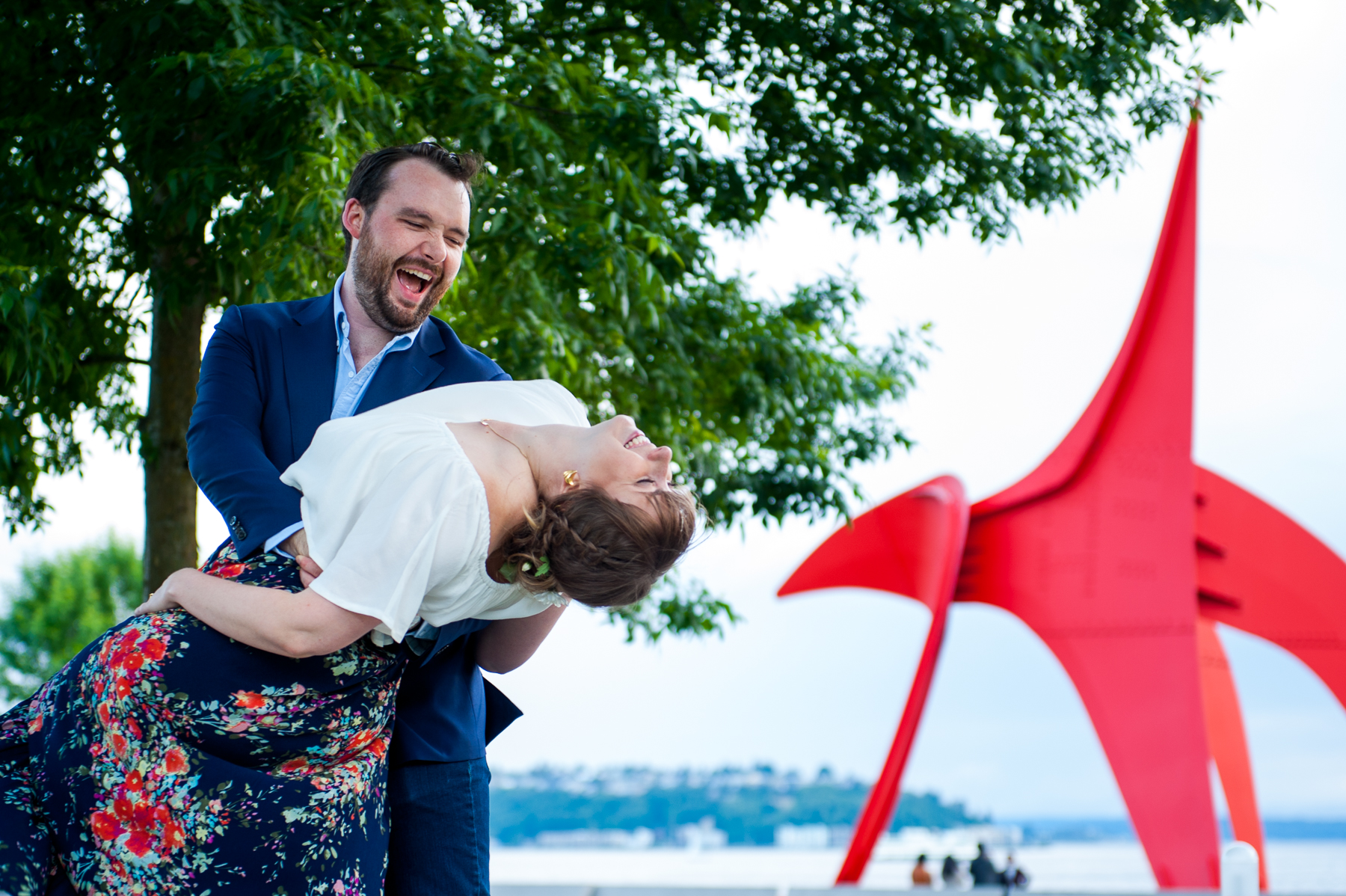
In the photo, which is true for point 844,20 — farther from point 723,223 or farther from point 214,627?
point 214,627

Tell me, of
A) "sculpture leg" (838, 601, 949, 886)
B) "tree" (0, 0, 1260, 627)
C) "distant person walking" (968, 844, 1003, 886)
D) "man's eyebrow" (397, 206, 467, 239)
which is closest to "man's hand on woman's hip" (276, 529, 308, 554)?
"man's eyebrow" (397, 206, 467, 239)

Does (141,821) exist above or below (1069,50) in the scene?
below

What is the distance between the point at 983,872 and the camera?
426 inches

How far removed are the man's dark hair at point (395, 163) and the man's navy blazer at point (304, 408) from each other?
8.9 inches

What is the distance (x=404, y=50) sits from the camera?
15.6 feet

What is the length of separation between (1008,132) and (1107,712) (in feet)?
21.6

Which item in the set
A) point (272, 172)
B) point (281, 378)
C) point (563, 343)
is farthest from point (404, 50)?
point (281, 378)

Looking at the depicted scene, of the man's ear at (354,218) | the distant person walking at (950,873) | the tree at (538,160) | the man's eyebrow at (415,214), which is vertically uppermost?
the tree at (538,160)

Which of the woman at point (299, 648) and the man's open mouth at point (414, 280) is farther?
the man's open mouth at point (414, 280)

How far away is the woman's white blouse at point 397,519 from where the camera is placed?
5.24 ft

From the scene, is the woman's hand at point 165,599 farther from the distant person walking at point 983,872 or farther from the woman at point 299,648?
the distant person walking at point 983,872

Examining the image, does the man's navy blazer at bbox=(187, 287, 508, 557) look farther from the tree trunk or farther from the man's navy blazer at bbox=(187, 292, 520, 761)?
the tree trunk

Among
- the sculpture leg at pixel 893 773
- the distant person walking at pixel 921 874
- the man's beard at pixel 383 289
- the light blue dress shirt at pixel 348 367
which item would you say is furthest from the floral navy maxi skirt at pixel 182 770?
the distant person walking at pixel 921 874

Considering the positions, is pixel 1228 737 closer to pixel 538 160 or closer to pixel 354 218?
pixel 538 160
